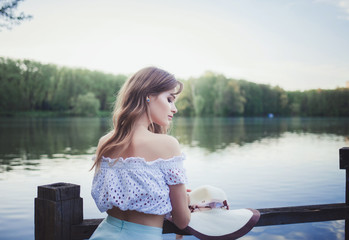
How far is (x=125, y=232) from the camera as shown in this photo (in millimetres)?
1948

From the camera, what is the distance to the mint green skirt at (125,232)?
1.93 m

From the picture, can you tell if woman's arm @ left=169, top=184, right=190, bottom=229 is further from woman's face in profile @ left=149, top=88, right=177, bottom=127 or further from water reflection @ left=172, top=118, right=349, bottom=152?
water reflection @ left=172, top=118, right=349, bottom=152

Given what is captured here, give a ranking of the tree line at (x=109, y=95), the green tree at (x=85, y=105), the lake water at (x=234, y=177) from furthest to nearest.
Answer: the green tree at (x=85, y=105), the tree line at (x=109, y=95), the lake water at (x=234, y=177)

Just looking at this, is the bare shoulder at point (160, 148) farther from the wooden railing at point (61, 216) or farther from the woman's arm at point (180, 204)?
the wooden railing at point (61, 216)

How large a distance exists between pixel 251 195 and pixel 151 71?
302 inches

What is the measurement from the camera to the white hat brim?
1956 millimetres

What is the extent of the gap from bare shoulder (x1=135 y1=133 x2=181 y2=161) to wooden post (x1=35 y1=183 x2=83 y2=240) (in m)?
0.49

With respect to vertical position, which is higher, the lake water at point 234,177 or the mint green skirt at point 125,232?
the mint green skirt at point 125,232

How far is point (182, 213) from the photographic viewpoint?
6.47 feet

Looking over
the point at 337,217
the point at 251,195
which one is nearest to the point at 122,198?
the point at 337,217

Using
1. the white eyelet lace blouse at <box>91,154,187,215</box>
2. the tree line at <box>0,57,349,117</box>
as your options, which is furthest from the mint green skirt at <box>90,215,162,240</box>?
the tree line at <box>0,57,349,117</box>

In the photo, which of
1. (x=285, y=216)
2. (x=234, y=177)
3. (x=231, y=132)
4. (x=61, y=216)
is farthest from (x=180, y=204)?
(x=231, y=132)

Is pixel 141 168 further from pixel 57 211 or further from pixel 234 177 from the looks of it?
pixel 234 177

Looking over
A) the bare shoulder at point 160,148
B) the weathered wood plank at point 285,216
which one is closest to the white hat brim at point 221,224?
the weathered wood plank at point 285,216
